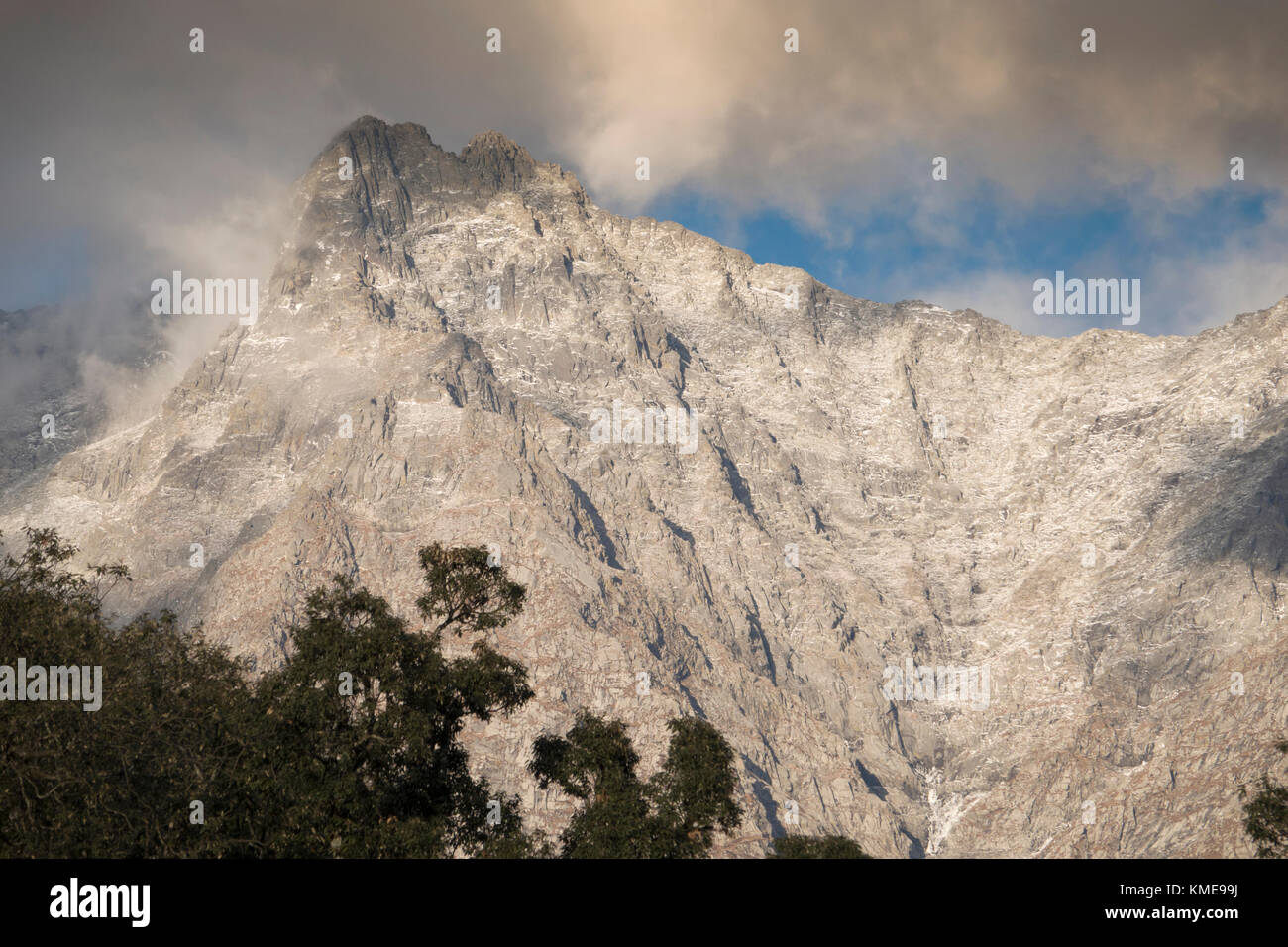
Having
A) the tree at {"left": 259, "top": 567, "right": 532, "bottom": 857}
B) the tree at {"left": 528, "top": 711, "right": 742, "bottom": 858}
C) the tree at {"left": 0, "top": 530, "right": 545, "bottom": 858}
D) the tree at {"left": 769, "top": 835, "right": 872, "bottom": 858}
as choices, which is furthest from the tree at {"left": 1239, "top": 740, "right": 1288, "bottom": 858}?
the tree at {"left": 259, "top": 567, "right": 532, "bottom": 857}

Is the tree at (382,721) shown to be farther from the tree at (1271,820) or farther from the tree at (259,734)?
the tree at (1271,820)

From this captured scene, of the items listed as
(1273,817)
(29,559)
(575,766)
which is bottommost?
(1273,817)

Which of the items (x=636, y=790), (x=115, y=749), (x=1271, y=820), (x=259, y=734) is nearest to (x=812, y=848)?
(x=636, y=790)

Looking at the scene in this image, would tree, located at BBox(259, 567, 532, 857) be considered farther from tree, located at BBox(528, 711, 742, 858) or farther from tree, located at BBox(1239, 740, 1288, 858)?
tree, located at BBox(1239, 740, 1288, 858)

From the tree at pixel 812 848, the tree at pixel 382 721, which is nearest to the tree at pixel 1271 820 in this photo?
the tree at pixel 812 848

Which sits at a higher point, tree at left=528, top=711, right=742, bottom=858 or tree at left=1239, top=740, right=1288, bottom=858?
tree at left=528, top=711, right=742, bottom=858
